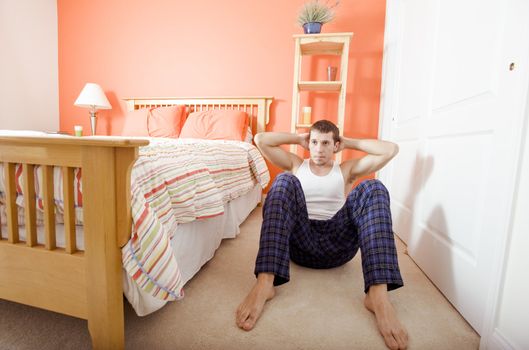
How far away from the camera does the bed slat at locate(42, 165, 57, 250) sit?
0.77m

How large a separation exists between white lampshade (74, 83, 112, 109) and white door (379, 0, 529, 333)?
2835 mm

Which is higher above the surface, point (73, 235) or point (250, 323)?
point (73, 235)

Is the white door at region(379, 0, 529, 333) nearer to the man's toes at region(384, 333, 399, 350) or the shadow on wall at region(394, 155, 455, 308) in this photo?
the shadow on wall at region(394, 155, 455, 308)

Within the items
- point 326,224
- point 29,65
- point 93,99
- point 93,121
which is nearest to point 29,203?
point 326,224

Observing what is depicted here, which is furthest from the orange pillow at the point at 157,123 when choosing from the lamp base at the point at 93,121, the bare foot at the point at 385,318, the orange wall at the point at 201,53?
the bare foot at the point at 385,318

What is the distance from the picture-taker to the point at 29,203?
802 mm

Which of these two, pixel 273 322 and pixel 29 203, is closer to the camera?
pixel 29 203

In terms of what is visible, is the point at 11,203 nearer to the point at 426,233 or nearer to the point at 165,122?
the point at 426,233

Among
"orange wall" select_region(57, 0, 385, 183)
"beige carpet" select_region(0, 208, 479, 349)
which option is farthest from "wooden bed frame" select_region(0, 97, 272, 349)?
"orange wall" select_region(57, 0, 385, 183)

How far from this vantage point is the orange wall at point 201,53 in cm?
265

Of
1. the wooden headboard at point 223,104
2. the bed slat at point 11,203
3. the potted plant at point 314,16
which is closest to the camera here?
the bed slat at point 11,203

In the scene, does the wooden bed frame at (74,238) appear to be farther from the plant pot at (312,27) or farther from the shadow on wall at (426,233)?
the plant pot at (312,27)

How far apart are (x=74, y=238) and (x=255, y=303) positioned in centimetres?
60

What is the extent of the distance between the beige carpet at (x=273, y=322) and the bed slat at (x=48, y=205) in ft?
1.09
